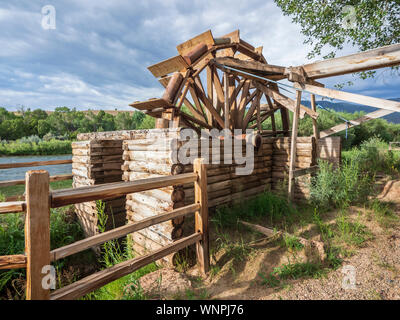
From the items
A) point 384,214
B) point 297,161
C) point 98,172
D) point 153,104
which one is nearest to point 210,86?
point 153,104

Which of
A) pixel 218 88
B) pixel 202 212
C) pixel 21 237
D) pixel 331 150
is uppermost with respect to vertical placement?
pixel 218 88

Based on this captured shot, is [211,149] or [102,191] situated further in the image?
[211,149]

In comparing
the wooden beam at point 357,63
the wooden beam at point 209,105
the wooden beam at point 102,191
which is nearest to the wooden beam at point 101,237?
the wooden beam at point 102,191

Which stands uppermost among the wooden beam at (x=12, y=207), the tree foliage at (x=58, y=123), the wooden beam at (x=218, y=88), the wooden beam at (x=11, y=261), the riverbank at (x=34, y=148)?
the tree foliage at (x=58, y=123)

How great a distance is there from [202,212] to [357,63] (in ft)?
12.6

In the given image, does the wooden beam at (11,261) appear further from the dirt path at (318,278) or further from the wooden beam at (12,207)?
the dirt path at (318,278)

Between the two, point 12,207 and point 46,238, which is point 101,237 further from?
point 12,207

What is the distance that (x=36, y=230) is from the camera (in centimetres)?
154

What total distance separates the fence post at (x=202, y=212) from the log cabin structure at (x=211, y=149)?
54 centimetres

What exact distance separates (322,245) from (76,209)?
626 centimetres

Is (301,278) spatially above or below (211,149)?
below

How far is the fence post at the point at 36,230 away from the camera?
1514 millimetres
